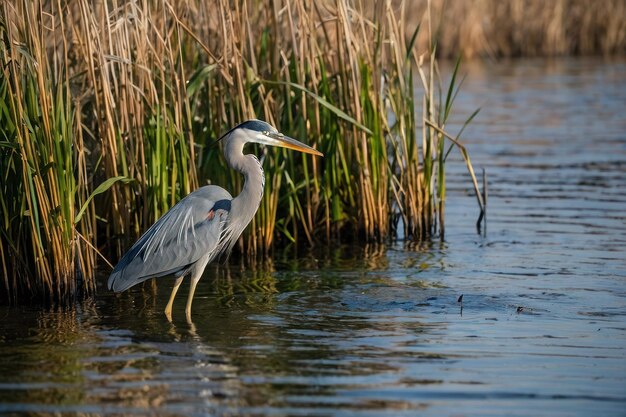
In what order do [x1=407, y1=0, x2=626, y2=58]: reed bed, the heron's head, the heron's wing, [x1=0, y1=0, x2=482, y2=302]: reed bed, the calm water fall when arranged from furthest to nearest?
[x1=407, y1=0, x2=626, y2=58]: reed bed → the heron's head → the heron's wing → [x1=0, y1=0, x2=482, y2=302]: reed bed → the calm water

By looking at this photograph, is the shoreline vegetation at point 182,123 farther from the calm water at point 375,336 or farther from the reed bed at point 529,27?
the reed bed at point 529,27

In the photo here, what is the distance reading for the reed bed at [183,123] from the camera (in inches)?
237

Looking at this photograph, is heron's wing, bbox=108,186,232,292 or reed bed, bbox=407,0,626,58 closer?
heron's wing, bbox=108,186,232,292

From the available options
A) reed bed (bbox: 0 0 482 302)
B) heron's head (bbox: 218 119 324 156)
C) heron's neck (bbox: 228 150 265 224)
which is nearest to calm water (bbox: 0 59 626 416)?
reed bed (bbox: 0 0 482 302)

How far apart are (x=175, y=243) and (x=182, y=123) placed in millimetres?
1283

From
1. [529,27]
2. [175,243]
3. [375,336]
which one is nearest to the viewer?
[375,336]

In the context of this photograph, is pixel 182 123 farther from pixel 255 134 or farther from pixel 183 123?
pixel 255 134

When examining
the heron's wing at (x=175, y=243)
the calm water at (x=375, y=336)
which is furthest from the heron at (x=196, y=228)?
the calm water at (x=375, y=336)

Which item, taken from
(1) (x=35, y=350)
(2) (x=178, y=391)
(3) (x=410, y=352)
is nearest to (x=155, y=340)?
(1) (x=35, y=350)

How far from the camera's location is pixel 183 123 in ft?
24.3

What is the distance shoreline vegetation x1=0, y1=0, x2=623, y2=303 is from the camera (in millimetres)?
6012

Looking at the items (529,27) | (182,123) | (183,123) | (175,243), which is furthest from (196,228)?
(529,27)

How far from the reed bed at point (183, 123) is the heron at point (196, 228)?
0.37 meters

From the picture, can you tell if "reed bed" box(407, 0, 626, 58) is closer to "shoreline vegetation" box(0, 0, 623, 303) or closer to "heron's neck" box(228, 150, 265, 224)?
"shoreline vegetation" box(0, 0, 623, 303)
